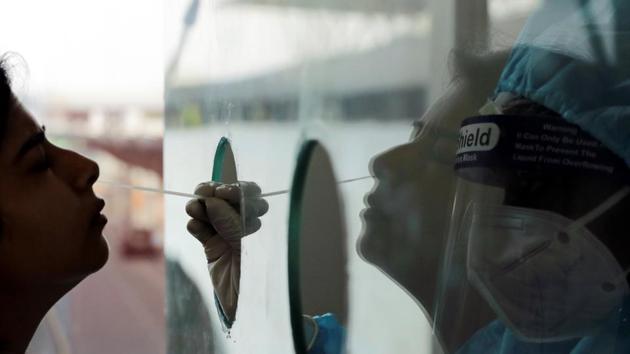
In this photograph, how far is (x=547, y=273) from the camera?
51cm

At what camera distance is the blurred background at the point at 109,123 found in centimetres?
115

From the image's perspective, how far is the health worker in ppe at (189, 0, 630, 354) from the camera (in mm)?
506

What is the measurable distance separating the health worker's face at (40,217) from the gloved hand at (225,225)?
100mm

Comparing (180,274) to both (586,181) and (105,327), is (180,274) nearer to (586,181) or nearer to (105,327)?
(586,181)

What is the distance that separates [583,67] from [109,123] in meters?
1.22

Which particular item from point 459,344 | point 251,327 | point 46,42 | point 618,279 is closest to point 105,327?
point 46,42

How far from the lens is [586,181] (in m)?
0.51

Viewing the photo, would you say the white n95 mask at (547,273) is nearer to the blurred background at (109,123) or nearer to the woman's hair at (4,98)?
the woman's hair at (4,98)

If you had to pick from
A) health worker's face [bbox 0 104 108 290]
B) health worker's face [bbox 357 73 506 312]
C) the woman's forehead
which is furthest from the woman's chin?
health worker's face [bbox 357 73 506 312]

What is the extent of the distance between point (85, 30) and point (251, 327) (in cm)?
73

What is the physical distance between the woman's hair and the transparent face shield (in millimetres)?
379

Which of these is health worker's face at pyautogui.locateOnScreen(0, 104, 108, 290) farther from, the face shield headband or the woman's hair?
the face shield headband

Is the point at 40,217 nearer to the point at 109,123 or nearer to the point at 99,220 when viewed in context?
the point at 99,220

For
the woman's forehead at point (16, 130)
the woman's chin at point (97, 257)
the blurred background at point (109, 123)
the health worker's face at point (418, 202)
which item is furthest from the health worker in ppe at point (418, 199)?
the blurred background at point (109, 123)
